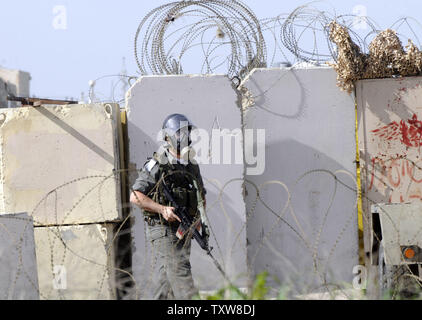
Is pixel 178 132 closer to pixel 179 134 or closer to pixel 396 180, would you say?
pixel 179 134

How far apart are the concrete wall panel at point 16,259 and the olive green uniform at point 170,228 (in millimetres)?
976

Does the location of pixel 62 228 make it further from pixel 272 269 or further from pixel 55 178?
pixel 272 269

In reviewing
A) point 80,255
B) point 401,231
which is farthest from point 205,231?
point 80,255

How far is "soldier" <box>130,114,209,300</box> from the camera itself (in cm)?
655

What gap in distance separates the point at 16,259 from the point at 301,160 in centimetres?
371

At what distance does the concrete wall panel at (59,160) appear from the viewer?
8.40 meters

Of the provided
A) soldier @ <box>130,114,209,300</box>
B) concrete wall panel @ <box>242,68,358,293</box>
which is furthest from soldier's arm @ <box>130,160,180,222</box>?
concrete wall panel @ <box>242,68,358,293</box>

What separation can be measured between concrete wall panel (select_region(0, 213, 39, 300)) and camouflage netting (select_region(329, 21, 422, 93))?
13.2ft

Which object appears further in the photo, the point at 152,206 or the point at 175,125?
the point at 175,125

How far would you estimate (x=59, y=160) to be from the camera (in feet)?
27.8

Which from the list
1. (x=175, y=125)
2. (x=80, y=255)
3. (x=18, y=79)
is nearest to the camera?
(x=175, y=125)

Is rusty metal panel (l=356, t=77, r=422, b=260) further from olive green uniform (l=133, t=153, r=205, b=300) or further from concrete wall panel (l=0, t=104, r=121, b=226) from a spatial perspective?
concrete wall panel (l=0, t=104, r=121, b=226)
